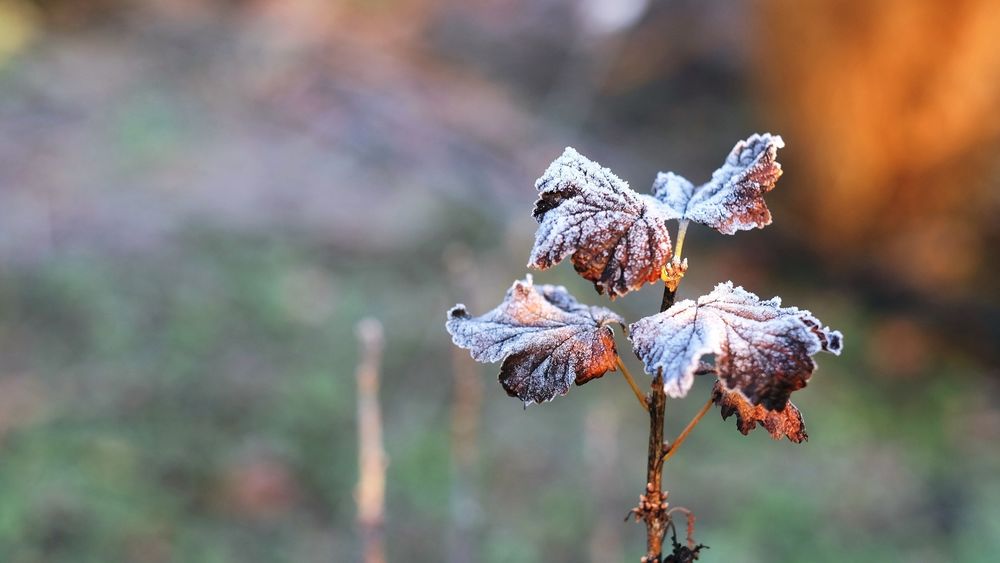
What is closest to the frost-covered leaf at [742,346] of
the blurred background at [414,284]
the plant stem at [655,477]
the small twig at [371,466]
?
the plant stem at [655,477]

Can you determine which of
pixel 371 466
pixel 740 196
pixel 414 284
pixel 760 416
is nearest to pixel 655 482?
pixel 760 416

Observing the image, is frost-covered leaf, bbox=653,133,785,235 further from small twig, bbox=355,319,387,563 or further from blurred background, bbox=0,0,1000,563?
blurred background, bbox=0,0,1000,563

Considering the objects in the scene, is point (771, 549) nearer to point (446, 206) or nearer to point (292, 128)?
point (446, 206)

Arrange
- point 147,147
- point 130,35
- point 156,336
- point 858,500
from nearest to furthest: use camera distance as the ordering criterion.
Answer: point 858,500 < point 156,336 < point 147,147 < point 130,35

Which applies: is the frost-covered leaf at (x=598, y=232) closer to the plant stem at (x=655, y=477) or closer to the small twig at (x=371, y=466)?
the plant stem at (x=655, y=477)

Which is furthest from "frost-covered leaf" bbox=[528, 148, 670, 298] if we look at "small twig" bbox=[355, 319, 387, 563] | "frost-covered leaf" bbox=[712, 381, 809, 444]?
"small twig" bbox=[355, 319, 387, 563]

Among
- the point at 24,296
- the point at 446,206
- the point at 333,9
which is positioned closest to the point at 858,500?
the point at 446,206
